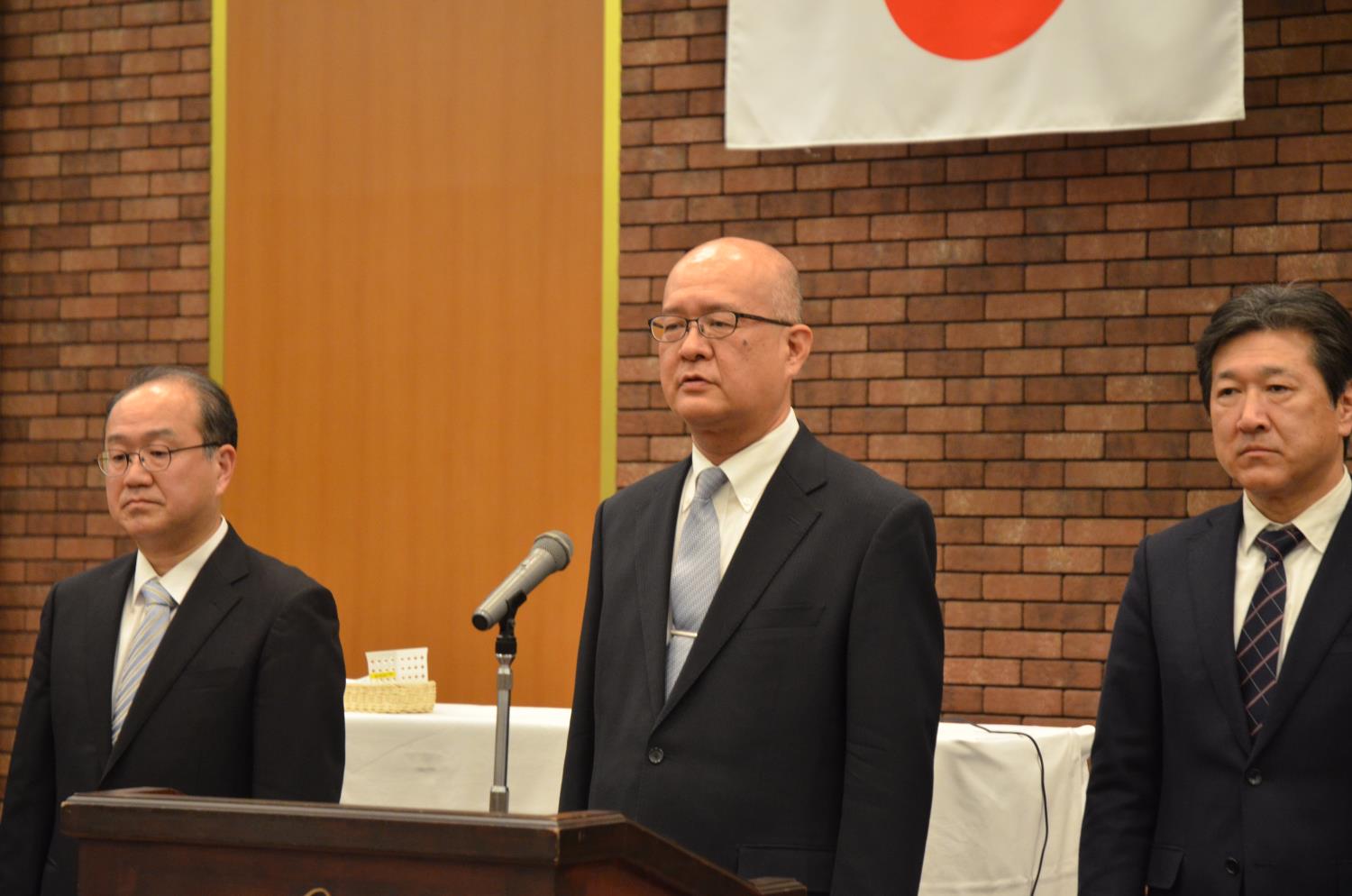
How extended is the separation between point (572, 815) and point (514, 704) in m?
4.05

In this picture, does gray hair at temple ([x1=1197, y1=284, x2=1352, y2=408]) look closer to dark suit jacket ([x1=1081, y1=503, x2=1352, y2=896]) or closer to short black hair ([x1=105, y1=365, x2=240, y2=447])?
dark suit jacket ([x1=1081, y1=503, x2=1352, y2=896])

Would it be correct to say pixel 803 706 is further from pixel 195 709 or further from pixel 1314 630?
pixel 195 709

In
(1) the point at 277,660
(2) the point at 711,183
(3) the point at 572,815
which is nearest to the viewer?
(3) the point at 572,815

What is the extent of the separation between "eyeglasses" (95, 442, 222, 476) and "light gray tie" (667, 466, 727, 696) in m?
1.09

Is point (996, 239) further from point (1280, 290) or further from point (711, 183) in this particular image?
point (1280, 290)

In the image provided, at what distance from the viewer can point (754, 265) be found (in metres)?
2.68

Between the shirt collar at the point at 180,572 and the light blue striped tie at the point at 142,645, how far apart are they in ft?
0.05

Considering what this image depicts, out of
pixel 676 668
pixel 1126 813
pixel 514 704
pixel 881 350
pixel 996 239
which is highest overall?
pixel 996 239

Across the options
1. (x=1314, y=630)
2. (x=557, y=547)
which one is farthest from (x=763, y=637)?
(x=1314, y=630)

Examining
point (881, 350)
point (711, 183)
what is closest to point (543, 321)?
point (711, 183)

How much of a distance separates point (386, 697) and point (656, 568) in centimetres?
216

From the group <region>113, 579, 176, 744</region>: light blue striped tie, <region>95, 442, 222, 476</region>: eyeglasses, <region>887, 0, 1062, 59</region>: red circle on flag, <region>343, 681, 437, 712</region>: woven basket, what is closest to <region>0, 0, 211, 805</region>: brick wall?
<region>343, 681, 437, 712</region>: woven basket

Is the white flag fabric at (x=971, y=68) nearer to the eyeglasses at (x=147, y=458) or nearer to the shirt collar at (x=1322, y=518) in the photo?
the shirt collar at (x=1322, y=518)

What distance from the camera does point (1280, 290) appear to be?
2668 millimetres
